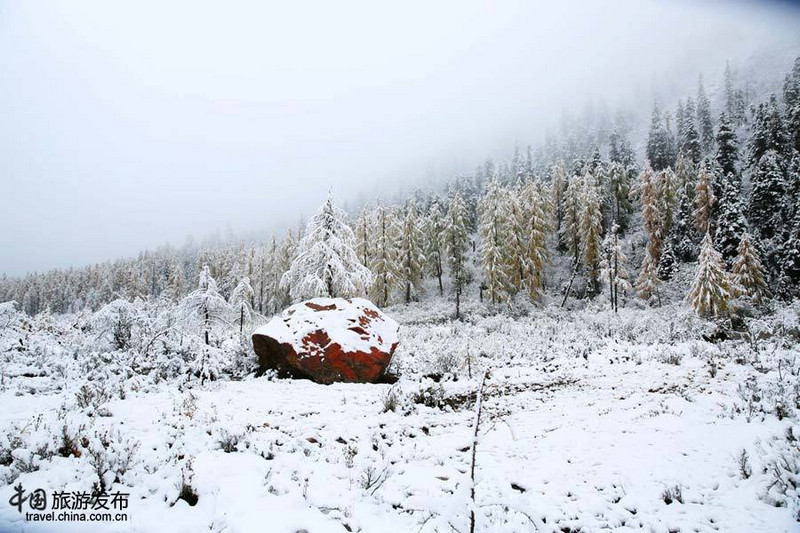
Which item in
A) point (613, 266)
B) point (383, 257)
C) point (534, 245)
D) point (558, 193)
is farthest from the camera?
point (558, 193)

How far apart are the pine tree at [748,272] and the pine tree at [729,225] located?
4.42 meters

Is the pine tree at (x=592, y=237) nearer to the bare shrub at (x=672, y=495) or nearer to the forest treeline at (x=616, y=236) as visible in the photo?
the forest treeline at (x=616, y=236)

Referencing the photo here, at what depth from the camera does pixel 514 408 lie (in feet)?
29.1

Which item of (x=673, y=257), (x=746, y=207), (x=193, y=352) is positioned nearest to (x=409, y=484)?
(x=193, y=352)

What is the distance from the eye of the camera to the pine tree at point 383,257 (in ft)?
136

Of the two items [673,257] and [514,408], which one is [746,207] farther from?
[514,408]

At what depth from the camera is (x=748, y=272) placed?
30172 mm

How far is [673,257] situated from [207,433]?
4944cm

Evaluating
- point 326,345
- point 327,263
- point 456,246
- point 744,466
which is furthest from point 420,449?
point 456,246

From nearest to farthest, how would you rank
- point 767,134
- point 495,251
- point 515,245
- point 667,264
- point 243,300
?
point 243,300
point 495,251
point 515,245
point 667,264
point 767,134

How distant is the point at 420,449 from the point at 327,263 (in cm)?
1214

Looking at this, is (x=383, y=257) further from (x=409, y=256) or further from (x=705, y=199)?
(x=705, y=199)

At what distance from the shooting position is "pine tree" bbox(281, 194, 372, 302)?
17.4 metres

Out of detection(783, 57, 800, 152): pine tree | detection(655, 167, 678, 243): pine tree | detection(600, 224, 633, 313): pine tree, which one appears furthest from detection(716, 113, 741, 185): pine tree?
detection(600, 224, 633, 313): pine tree
